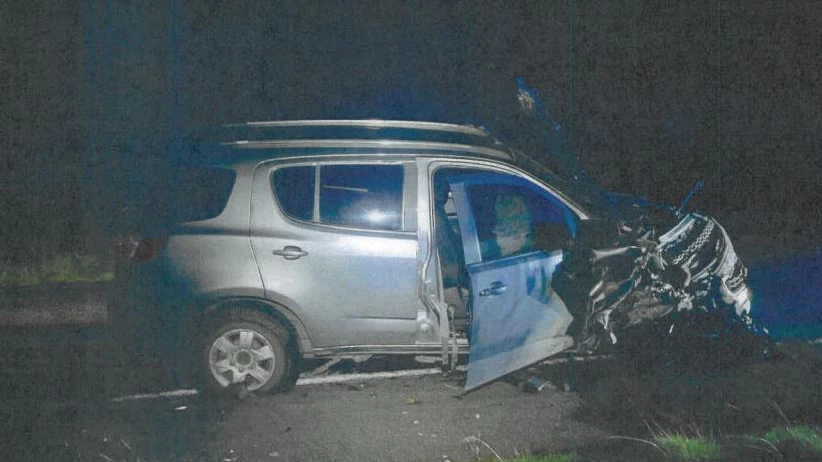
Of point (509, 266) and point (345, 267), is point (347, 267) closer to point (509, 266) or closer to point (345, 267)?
point (345, 267)

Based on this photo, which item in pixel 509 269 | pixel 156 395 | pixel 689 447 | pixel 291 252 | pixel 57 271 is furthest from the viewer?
pixel 57 271

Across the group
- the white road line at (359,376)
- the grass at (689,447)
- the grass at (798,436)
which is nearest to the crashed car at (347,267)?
the white road line at (359,376)

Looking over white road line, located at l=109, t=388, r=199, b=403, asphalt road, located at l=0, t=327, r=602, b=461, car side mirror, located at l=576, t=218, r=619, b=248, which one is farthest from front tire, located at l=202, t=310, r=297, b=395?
car side mirror, located at l=576, t=218, r=619, b=248

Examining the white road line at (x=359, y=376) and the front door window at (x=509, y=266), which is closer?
the front door window at (x=509, y=266)

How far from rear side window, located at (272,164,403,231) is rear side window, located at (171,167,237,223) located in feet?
1.20

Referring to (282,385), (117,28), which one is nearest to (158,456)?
(282,385)

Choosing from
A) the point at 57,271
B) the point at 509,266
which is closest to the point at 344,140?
the point at 509,266

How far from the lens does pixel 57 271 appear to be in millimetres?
11289

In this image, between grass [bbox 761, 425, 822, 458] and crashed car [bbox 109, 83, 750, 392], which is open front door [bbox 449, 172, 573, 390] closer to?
crashed car [bbox 109, 83, 750, 392]

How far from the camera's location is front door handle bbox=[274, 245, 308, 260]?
5.88m

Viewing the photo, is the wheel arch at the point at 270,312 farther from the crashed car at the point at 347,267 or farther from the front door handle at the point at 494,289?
the front door handle at the point at 494,289

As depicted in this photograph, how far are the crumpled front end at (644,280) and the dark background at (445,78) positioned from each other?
10760 mm

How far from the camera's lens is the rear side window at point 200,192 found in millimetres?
5965

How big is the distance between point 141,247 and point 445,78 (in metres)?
14.7
